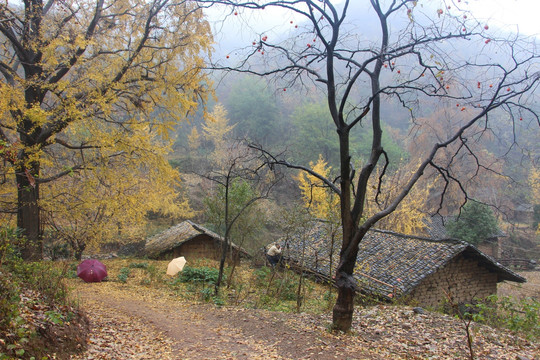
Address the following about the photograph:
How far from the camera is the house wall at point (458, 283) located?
13227 millimetres

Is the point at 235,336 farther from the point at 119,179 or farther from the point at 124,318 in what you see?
the point at 119,179

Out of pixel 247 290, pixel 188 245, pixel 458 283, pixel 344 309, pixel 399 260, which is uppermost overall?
pixel 344 309

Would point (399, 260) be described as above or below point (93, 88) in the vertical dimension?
below

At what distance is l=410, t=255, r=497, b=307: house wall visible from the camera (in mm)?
13227

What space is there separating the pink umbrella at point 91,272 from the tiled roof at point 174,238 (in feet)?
24.8

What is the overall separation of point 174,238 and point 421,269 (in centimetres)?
1353

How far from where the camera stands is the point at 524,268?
96.8ft

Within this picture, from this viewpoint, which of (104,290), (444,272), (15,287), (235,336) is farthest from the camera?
(444,272)

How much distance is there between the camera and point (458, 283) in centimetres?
1423

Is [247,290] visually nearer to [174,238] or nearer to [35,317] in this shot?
[35,317]

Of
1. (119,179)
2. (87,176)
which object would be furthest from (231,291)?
(87,176)

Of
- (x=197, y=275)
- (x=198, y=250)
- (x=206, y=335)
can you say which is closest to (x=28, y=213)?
(x=197, y=275)

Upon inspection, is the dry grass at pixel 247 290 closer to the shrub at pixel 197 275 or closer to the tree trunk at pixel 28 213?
the shrub at pixel 197 275

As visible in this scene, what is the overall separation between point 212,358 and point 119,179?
8071 mm
